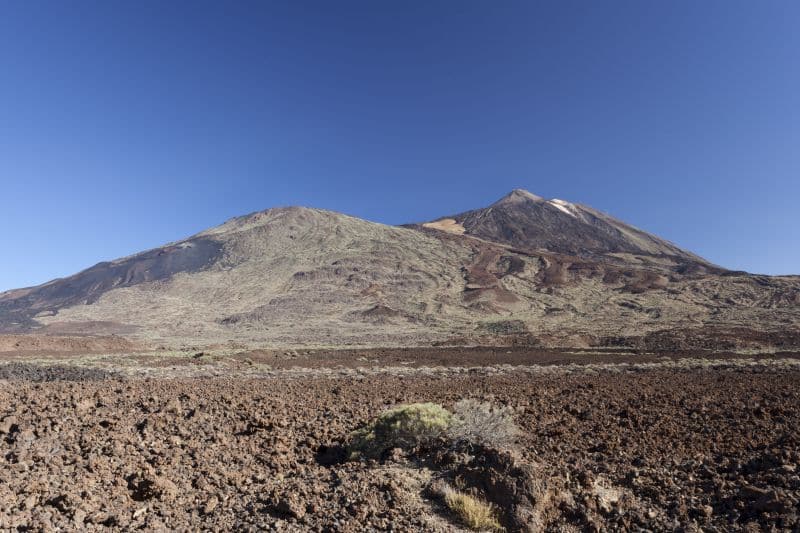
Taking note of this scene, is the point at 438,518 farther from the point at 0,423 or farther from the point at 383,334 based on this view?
the point at 383,334

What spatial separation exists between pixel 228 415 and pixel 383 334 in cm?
4451

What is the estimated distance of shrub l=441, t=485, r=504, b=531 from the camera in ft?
17.2

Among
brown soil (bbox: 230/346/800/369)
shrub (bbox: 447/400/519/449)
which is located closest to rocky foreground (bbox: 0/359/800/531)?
shrub (bbox: 447/400/519/449)

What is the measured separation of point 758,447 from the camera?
6.95 meters

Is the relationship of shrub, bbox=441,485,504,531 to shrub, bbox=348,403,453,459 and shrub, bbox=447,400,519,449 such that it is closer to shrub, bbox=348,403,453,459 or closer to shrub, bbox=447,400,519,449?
shrub, bbox=447,400,519,449

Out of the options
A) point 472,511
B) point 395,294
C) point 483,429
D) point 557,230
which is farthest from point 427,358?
point 557,230

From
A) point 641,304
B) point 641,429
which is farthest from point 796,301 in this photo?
point 641,429

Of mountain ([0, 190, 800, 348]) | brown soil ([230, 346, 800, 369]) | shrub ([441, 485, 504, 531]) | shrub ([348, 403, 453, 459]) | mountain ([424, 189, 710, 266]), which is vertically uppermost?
mountain ([424, 189, 710, 266])

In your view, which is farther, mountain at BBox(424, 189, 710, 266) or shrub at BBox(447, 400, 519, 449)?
mountain at BBox(424, 189, 710, 266)

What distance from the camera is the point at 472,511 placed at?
17.6 feet

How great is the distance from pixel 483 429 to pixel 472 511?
80.0 inches

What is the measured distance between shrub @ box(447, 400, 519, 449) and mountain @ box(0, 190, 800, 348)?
34.9m

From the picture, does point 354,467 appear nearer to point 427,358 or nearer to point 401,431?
point 401,431

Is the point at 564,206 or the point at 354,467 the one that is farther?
the point at 564,206
